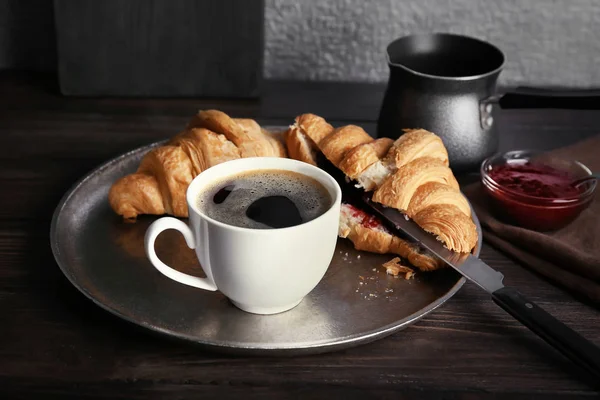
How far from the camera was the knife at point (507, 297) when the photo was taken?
0.84 m

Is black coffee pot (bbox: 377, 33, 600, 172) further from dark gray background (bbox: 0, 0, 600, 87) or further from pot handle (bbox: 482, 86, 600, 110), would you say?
dark gray background (bbox: 0, 0, 600, 87)

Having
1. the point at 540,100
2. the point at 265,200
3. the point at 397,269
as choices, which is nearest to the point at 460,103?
the point at 540,100

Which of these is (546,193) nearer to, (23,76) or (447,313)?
(447,313)

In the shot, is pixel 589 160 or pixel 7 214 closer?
pixel 7 214

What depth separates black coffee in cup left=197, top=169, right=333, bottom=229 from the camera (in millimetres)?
897

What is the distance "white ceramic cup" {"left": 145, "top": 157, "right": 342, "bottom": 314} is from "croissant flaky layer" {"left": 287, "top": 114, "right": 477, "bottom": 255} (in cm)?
15

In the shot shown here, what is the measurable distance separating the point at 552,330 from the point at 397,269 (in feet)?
0.78

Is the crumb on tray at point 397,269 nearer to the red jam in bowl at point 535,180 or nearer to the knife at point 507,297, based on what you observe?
the knife at point 507,297

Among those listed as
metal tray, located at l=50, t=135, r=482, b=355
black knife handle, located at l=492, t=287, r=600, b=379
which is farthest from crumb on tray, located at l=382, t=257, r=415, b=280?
black knife handle, located at l=492, t=287, r=600, b=379

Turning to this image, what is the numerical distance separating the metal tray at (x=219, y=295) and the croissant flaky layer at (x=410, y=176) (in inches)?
2.1

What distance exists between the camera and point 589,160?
4.41ft

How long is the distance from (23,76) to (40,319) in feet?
3.12

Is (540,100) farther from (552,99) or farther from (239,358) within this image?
(239,358)

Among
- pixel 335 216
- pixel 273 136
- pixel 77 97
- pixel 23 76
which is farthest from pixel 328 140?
pixel 23 76
